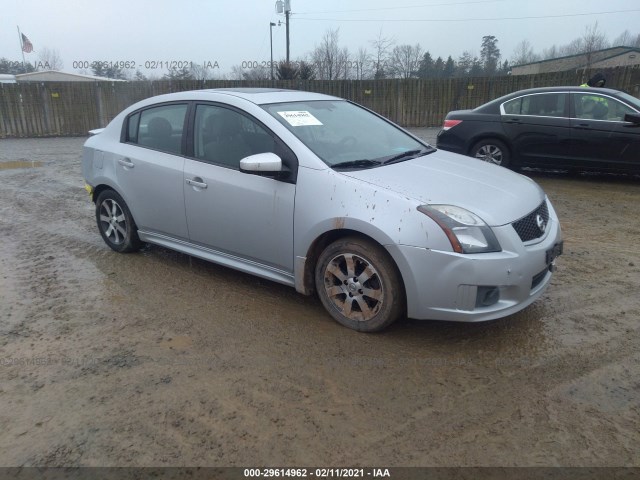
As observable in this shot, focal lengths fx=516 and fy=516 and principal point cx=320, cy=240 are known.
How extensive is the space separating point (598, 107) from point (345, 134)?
18.6ft

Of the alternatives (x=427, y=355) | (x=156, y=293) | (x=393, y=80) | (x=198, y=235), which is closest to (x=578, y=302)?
(x=427, y=355)

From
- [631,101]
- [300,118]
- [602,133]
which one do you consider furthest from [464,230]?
[631,101]

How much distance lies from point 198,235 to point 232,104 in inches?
45.0

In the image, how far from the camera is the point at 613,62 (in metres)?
40.5

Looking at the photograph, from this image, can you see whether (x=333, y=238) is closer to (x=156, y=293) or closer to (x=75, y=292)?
(x=156, y=293)

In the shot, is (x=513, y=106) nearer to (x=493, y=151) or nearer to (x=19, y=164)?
(x=493, y=151)

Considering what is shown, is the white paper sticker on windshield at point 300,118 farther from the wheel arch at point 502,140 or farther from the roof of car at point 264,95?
the wheel arch at point 502,140

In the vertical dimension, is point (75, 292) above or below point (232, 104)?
below

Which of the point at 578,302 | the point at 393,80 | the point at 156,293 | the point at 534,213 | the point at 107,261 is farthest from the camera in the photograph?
the point at 393,80

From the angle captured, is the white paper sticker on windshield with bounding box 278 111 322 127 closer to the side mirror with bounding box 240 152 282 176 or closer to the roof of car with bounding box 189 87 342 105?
the roof of car with bounding box 189 87 342 105

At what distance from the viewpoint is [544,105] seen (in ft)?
27.7

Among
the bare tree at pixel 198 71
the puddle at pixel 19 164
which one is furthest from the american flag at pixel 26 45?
the puddle at pixel 19 164

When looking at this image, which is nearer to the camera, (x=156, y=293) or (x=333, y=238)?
(x=333, y=238)

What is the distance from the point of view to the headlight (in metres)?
3.19
